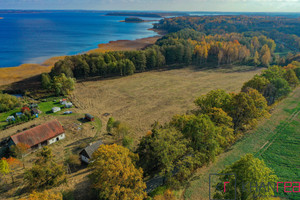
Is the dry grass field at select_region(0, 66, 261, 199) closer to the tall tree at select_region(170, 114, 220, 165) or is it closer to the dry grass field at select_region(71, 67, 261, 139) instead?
the dry grass field at select_region(71, 67, 261, 139)

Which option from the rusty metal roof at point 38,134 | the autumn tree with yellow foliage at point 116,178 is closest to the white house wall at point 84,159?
the autumn tree with yellow foliage at point 116,178

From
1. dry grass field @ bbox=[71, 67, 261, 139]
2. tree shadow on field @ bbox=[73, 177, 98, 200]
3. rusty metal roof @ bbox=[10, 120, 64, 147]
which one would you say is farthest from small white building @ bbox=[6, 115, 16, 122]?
tree shadow on field @ bbox=[73, 177, 98, 200]

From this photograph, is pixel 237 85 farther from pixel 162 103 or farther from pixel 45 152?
pixel 45 152

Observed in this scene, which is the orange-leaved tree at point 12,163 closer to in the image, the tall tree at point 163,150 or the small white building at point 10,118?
the small white building at point 10,118

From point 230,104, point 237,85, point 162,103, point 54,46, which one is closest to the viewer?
point 230,104

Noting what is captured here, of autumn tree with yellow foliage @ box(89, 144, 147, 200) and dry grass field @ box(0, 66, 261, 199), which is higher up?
autumn tree with yellow foliage @ box(89, 144, 147, 200)

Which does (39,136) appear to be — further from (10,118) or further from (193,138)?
(193,138)

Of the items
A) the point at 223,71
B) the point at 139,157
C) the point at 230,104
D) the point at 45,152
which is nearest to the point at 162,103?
the point at 230,104
